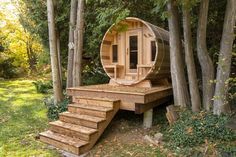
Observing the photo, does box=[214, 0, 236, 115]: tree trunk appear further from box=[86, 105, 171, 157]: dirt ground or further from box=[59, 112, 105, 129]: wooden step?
box=[59, 112, 105, 129]: wooden step

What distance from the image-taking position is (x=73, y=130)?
4781 millimetres

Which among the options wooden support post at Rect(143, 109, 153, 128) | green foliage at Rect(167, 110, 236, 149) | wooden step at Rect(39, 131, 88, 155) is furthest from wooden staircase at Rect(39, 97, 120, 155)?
green foliage at Rect(167, 110, 236, 149)

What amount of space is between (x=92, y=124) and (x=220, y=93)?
2.45 metres

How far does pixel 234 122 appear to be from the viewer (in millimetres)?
4723

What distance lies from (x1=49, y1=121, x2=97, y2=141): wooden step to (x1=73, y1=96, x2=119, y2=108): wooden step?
67 centimetres

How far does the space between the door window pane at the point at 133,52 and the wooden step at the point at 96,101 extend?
188 centimetres

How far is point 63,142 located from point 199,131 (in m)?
2.45

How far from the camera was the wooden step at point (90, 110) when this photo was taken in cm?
493

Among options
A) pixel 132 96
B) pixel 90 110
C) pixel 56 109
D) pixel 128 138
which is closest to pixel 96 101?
pixel 90 110

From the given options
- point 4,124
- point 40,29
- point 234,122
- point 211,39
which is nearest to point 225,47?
point 234,122

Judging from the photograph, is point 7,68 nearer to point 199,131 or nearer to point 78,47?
point 78,47

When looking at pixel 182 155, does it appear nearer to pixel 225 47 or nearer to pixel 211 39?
pixel 225 47

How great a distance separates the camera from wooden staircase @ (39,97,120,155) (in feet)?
15.0

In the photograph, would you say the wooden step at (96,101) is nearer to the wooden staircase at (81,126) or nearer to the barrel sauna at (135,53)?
the wooden staircase at (81,126)
